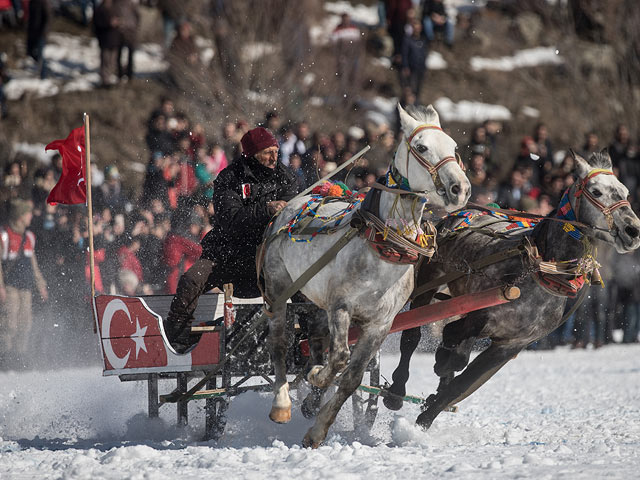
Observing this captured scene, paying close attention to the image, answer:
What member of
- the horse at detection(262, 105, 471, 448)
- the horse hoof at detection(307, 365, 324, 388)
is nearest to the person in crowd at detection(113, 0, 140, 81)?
the horse at detection(262, 105, 471, 448)

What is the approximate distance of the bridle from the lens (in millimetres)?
6613

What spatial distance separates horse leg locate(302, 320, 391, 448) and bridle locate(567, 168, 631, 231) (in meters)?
1.64

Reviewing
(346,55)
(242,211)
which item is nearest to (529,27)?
(346,55)

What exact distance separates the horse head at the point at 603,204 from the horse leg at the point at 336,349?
1857mm

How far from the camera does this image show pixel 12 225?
450 inches

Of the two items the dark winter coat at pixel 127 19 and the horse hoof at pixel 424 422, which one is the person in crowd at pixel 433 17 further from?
the horse hoof at pixel 424 422

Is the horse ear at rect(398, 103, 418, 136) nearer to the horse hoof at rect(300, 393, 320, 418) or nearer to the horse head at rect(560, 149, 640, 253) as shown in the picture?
the horse head at rect(560, 149, 640, 253)

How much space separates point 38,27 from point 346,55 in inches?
222

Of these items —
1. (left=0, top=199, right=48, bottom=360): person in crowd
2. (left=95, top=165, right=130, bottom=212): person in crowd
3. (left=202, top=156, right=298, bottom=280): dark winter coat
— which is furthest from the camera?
(left=95, top=165, right=130, bottom=212): person in crowd

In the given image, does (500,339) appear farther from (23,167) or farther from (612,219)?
(23,167)

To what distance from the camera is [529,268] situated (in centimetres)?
689

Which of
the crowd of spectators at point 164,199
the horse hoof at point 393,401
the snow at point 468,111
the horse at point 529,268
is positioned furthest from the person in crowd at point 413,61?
the horse hoof at point 393,401

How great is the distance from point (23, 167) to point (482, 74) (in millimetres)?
13789

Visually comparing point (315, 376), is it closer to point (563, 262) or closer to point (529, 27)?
point (563, 262)
